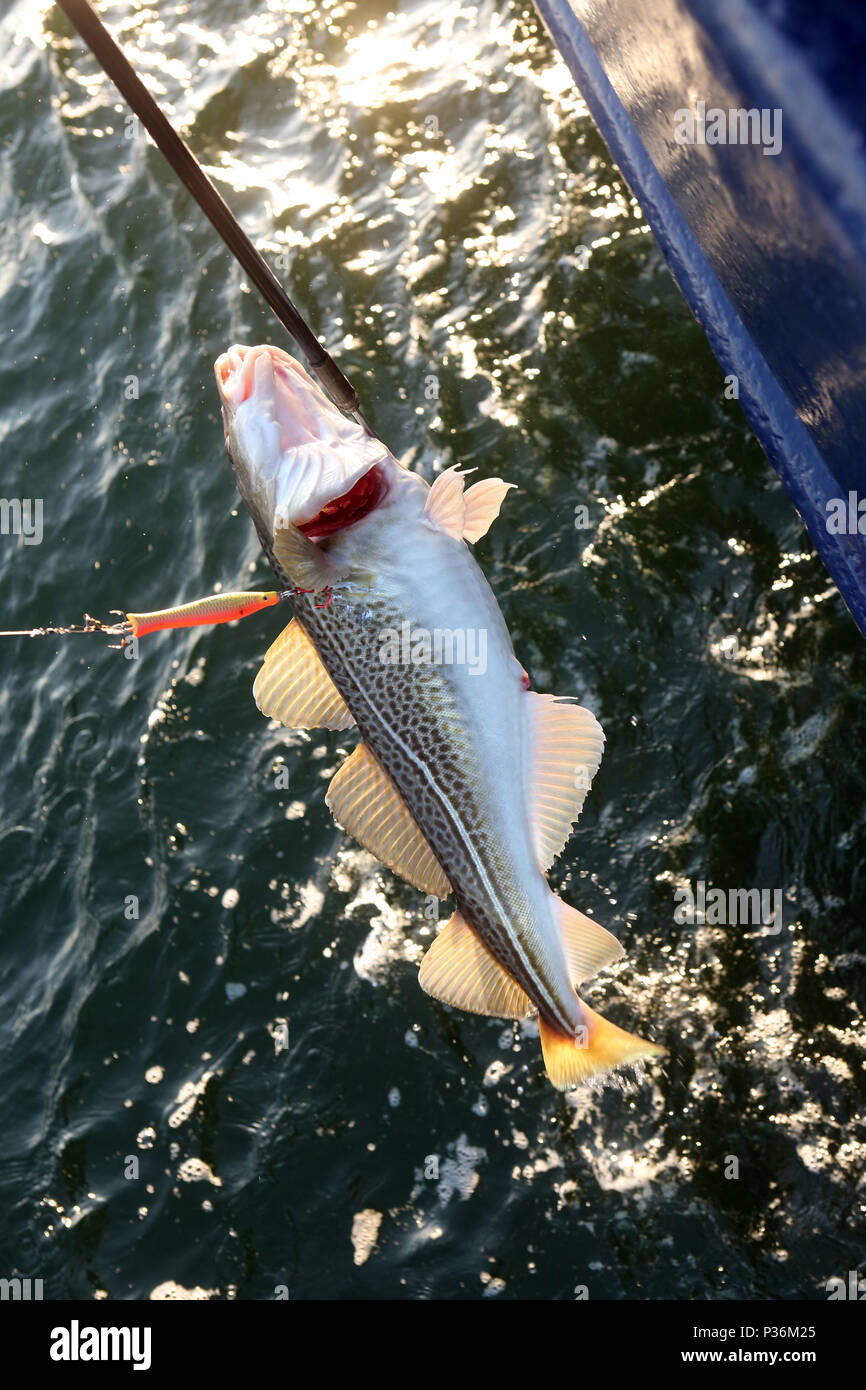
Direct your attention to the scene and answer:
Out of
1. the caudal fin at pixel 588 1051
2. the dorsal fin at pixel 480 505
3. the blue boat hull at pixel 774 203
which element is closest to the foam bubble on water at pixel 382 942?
the caudal fin at pixel 588 1051

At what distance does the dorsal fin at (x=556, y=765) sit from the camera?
4.16m

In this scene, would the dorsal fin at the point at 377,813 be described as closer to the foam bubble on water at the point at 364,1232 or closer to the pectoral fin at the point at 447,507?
the pectoral fin at the point at 447,507

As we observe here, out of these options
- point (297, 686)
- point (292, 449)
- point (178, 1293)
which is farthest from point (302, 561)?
point (178, 1293)

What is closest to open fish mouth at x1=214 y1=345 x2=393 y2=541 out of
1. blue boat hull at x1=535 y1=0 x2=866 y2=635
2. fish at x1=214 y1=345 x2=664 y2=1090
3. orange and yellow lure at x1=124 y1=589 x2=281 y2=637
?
fish at x1=214 y1=345 x2=664 y2=1090

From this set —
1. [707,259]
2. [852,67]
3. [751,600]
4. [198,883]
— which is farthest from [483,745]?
[198,883]

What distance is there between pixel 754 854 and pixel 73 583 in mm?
5552

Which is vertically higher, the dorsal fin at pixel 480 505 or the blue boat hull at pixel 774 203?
the blue boat hull at pixel 774 203

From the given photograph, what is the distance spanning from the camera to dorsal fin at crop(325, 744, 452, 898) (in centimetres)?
426

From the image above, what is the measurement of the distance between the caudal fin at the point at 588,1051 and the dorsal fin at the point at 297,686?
1347 mm

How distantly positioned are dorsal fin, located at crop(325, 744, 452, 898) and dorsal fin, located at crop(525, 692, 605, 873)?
41 cm

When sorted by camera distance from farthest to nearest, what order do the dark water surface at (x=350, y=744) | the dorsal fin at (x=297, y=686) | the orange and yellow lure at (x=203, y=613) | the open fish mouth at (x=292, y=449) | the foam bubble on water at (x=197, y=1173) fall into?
1. the foam bubble on water at (x=197, y=1173)
2. the dark water surface at (x=350, y=744)
3. the dorsal fin at (x=297, y=686)
4. the open fish mouth at (x=292, y=449)
5. the orange and yellow lure at (x=203, y=613)

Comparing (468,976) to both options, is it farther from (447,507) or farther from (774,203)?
(774,203)

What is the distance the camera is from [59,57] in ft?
39.5
